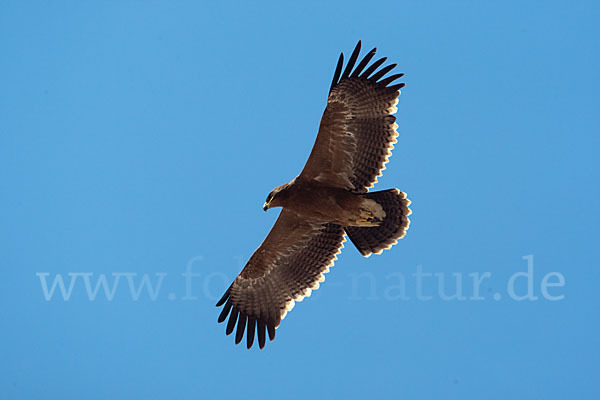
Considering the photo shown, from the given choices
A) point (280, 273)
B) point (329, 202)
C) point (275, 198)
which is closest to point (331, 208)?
point (329, 202)

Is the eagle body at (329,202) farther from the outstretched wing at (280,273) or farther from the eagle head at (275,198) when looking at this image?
the outstretched wing at (280,273)

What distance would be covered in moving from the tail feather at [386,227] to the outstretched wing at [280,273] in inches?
21.5

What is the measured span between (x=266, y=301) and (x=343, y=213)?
181 centimetres

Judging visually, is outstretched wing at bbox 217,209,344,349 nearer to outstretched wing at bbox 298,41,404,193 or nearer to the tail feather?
the tail feather

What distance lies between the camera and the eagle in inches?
389

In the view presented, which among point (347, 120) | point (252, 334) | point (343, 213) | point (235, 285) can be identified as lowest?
point (252, 334)

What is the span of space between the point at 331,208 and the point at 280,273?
1.45m

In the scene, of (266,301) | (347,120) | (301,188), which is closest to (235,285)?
(266,301)

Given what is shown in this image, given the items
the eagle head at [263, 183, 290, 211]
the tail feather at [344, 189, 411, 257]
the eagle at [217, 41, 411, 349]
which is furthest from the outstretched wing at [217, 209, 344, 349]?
the eagle head at [263, 183, 290, 211]

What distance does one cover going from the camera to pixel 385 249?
408 inches

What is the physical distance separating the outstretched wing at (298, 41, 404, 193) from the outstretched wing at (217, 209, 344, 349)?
951 millimetres

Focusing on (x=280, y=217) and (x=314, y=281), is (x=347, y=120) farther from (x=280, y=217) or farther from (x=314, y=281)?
(x=314, y=281)

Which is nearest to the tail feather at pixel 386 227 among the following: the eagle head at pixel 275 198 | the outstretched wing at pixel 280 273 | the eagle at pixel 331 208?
the eagle at pixel 331 208

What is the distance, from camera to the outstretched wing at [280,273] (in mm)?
10789
